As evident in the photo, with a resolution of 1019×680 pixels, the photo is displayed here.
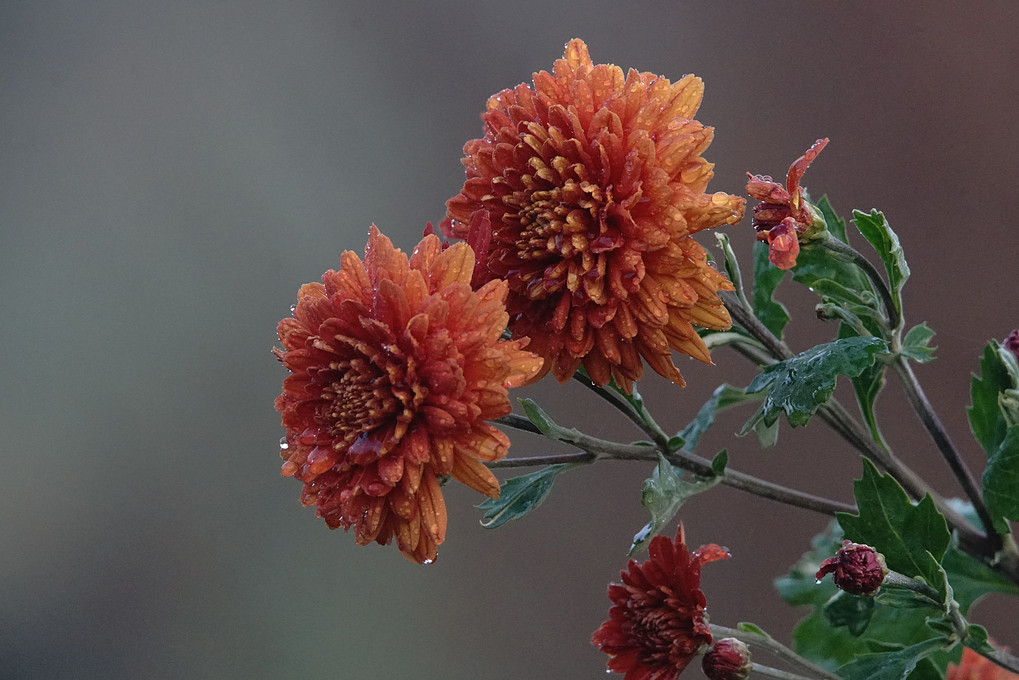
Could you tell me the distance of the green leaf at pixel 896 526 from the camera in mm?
501

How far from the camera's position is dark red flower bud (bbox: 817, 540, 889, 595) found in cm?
45

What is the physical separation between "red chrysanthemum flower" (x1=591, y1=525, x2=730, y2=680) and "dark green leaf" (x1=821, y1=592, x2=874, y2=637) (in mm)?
151

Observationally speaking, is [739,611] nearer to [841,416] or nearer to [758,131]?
[758,131]

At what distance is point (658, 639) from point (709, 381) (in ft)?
3.75

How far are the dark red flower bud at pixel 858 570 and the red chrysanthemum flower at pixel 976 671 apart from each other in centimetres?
26

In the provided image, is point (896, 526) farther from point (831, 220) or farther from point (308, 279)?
point (308, 279)

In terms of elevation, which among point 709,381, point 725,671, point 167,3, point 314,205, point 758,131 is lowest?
point 725,671

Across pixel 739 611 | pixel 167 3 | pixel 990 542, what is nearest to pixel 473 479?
pixel 990 542

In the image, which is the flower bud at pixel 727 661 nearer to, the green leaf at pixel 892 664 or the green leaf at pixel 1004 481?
the green leaf at pixel 892 664

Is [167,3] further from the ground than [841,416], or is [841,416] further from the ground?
[167,3]

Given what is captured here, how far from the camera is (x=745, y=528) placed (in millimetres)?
1613

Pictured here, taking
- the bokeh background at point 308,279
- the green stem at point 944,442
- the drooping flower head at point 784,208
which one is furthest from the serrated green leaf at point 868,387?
the bokeh background at point 308,279

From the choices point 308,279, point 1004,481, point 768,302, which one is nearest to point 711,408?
point 768,302

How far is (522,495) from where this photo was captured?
20.4 inches
